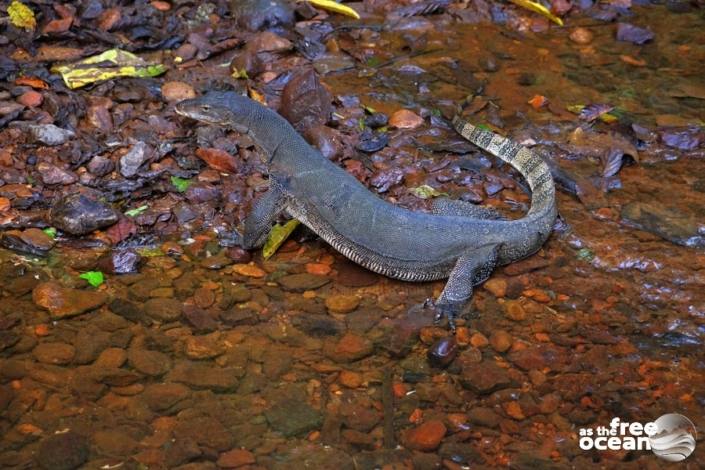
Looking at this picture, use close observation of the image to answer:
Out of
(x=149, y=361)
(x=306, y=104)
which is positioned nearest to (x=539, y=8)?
(x=306, y=104)

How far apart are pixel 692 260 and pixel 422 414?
3002 millimetres

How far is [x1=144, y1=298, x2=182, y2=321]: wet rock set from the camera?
6.16m

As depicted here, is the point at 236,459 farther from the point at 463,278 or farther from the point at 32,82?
the point at 32,82

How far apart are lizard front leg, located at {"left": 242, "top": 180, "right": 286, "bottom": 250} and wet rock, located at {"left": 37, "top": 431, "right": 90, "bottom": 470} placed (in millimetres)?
2325

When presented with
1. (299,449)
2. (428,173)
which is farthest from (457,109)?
(299,449)

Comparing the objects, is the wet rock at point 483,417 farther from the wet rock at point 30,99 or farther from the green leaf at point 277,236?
the wet rock at point 30,99

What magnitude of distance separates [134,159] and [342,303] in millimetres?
2643

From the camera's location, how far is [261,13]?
9742 mm

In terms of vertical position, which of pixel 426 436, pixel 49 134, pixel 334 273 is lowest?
pixel 334 273

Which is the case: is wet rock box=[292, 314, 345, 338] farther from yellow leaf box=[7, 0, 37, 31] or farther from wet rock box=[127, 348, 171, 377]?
yellow leaf box=[7, 0, 37, 31]

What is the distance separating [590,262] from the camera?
6.90 metres

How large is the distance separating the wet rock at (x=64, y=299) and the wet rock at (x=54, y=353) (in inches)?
12.7

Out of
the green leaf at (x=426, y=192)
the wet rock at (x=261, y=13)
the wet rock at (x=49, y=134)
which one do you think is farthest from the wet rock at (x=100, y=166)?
the wet rock at (x=261, y=13)

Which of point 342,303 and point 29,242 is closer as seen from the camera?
point 342,303
